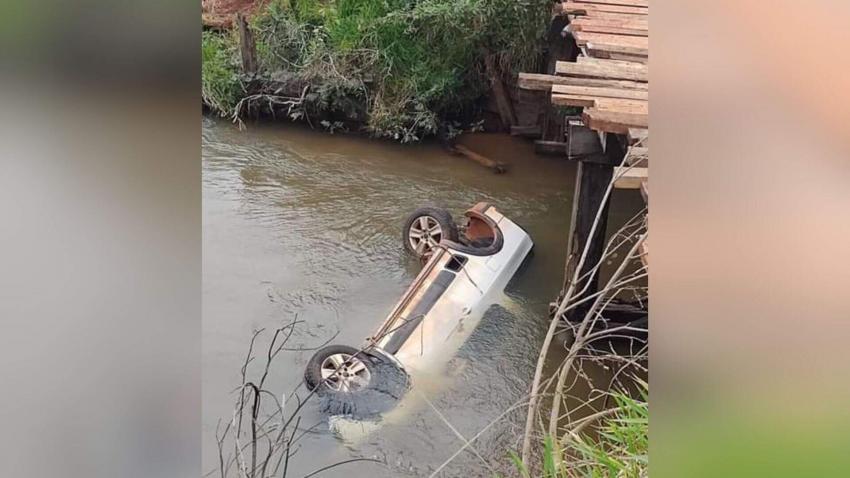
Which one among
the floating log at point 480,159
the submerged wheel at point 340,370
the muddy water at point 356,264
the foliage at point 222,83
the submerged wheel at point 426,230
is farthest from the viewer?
the foliage at point 222,83

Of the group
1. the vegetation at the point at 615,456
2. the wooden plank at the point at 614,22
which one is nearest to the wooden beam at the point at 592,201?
the wooden plank at the point at 614,22

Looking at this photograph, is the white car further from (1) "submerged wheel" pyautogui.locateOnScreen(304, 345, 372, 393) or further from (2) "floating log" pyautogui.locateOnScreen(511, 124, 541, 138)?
(2) "floating log" pyautogui.locateOnScreen(511, 124, 541, 138)

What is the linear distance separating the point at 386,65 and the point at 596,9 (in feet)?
16.9

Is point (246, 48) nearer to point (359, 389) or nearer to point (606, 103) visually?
point (359, 389)

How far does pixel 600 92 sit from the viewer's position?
16.5 ft

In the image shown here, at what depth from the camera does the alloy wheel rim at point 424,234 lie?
8008mm

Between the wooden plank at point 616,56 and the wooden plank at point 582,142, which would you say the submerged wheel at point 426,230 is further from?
the wooden plank at point 616,56

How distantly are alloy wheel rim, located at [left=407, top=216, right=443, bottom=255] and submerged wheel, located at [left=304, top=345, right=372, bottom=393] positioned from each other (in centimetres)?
221
